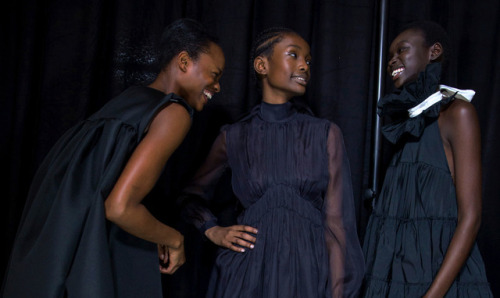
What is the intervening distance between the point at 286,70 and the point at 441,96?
1.63 feet

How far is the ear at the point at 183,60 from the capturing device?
51.8 inches

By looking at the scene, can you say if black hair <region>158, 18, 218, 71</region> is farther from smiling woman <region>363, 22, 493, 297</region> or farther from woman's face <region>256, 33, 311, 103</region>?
smiling woman <region>363, 22, 493, 297</region>

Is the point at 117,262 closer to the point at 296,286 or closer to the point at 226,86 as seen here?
the point at 296,286

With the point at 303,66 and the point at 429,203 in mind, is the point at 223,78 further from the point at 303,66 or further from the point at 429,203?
the point at 429,203

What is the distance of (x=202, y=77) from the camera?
1343 millimetres

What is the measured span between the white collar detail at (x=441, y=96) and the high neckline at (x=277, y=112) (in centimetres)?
40

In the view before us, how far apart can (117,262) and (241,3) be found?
1211 mm

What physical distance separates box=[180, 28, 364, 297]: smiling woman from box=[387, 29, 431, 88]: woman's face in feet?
0.93

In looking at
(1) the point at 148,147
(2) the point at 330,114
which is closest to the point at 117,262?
(1) the point at 148,147

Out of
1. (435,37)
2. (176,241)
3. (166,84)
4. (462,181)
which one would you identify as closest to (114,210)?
(176,241)

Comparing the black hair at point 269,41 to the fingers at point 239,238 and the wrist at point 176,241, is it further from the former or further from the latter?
the wrist at point 176,241

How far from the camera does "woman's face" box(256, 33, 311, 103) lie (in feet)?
4.82

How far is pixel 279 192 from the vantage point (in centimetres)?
136

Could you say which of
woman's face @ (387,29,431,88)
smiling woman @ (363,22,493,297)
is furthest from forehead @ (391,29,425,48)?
smiling woman @ (363,22,493,297)
